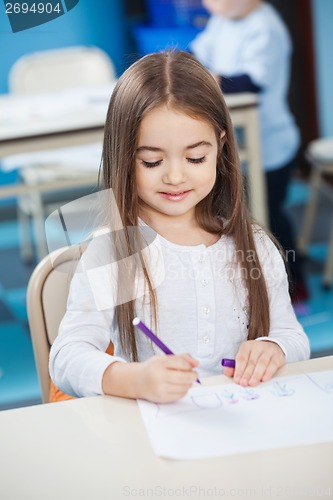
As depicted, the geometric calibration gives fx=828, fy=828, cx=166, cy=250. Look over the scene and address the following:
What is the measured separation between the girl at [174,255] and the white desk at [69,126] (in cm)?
96

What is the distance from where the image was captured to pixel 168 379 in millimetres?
797

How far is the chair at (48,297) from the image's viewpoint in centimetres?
110

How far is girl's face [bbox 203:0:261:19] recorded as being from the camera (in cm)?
244

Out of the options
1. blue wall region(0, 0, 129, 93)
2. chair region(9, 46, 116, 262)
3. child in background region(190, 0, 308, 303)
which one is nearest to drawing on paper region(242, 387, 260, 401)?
child in background region(190, 0, 308, 303)

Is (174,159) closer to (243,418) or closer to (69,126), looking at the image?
(243,418)

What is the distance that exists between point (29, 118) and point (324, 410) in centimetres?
174

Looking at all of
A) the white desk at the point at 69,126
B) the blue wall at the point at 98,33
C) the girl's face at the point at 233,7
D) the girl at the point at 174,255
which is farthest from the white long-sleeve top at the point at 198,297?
the blue wall at the point at 98,33

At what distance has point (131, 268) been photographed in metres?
1.00

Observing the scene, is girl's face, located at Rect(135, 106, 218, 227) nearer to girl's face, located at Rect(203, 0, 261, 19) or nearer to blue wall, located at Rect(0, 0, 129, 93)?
girl's face, located at Rect(203, 0, 261, 19)

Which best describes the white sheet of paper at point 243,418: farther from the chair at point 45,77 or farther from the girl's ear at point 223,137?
the chair at point 45,77

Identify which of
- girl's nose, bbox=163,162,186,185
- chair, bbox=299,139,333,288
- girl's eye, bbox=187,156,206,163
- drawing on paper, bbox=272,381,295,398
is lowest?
chair, bbox=299,139,333,288

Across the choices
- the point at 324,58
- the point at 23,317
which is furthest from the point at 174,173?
the point at 324,58

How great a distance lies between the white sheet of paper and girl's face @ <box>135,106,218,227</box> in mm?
248

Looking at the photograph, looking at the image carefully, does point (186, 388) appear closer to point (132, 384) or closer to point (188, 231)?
point (132, 384)
